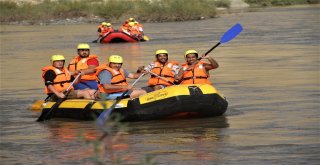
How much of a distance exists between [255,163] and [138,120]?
3.86 meters

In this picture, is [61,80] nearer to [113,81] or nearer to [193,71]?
[113,81]

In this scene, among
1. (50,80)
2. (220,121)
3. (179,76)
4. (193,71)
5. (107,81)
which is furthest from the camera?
(50,80)

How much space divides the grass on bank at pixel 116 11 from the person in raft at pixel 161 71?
38754 mm

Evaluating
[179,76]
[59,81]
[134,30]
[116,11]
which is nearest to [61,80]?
[59,81]

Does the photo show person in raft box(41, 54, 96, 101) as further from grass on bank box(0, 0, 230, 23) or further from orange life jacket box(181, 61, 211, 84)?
grass on bank box(0, 0, 230, 23)

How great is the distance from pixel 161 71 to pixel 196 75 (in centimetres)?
55

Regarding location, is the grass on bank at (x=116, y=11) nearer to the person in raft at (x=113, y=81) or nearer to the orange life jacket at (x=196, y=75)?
the orange life jacket at (x=196, y=75)

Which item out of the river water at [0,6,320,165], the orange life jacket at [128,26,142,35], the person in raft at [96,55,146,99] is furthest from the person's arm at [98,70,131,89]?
the orange life jacket at [128,26,142,35]

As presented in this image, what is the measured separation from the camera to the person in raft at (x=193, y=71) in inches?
576

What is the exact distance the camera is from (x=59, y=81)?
49.4 ft

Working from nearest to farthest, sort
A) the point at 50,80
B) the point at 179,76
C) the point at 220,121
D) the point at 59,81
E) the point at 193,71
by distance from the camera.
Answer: the point at 220,121, the point at 193,71, the point at 179,76, the point at 50,80, the point at 59,81

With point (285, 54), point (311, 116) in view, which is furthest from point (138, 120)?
point (285, 54)

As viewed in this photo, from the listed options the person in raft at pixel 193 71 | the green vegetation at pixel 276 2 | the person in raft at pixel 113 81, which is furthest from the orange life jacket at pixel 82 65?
the green vegetation at pixel 276 2

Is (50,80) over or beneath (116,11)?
over
